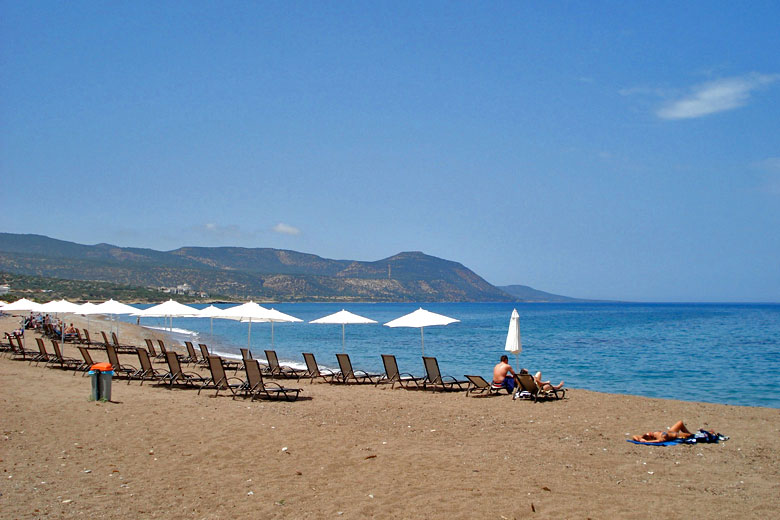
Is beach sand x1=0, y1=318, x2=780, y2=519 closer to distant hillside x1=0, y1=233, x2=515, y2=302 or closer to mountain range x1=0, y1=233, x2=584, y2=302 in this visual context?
mountain range x1=0, y1=233, x2=584, y2=302

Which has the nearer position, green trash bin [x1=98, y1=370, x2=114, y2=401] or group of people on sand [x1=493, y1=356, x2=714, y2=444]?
group of people on sand [x1=493, y1=356, x2=714, y2=444]

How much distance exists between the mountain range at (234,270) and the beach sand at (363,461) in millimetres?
104473

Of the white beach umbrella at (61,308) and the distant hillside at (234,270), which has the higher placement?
the distant hillside at (234,270)

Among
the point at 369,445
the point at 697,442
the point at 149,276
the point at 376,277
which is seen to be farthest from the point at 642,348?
the point at 376,277

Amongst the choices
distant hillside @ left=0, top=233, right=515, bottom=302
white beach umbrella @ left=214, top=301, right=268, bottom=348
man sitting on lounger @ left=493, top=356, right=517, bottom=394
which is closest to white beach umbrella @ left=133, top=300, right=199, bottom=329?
white beach umbrella @ left=214, top=301, right=268, bottom=348

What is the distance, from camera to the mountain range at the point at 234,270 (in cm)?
11000

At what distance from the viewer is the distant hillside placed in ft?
361

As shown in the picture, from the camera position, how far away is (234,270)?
14300 cm

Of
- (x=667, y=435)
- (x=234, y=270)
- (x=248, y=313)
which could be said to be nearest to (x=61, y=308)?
(x=248, y=313)

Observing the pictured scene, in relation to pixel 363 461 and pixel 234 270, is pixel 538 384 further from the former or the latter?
pixel 234 270

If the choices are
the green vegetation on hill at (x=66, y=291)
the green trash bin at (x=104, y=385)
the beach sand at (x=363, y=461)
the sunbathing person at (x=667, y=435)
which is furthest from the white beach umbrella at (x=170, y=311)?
the green vegetation on hill at (x=66, y=291)

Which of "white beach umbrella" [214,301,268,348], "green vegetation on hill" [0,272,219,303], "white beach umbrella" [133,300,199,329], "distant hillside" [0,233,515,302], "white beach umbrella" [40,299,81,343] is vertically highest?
"distant hillside" [0,233,515,302]

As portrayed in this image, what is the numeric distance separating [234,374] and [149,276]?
10740cm

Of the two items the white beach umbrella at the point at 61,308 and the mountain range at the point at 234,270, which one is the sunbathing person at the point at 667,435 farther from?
the mountain range at the point at 234,270
